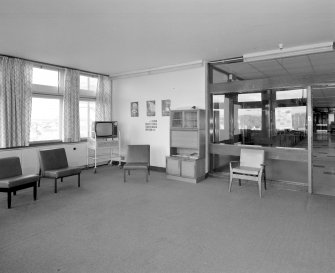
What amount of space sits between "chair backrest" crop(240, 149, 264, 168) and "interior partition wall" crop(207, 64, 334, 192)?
331 millimetres

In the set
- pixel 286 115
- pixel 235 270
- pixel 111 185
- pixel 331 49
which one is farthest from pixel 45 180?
pixel 331 49

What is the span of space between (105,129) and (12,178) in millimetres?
3321

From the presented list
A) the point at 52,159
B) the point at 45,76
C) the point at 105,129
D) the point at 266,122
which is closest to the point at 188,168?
the point at 266,122

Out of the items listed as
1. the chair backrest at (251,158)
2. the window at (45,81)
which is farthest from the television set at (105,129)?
the chair backrest at (251,158)

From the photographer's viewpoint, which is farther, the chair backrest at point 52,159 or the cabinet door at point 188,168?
the cabinet door at point 188,168

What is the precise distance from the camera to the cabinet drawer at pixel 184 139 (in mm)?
6145

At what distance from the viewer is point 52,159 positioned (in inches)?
217

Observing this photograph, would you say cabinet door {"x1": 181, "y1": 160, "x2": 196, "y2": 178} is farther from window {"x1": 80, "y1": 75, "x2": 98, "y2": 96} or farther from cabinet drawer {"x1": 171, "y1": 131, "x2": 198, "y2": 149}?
window {"x1": 80, "y1": 75, "x2": 98, "y2": 96}

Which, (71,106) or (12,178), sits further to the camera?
(71,106)

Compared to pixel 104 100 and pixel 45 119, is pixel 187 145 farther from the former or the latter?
pixel 45 119

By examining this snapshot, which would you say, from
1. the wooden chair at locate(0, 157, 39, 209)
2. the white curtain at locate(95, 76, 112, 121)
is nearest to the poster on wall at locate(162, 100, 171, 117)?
the white curtain at locate(95, 76, 112, 121)

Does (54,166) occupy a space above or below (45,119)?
below

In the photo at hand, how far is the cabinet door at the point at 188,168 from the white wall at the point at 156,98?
1184mm

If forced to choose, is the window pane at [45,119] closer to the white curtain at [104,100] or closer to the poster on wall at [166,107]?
the white curtain at [104,100]
